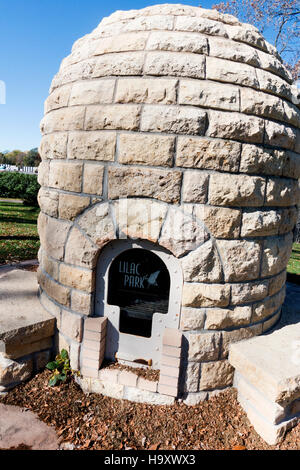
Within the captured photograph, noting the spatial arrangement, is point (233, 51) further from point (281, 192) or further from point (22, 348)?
point (22, 348)

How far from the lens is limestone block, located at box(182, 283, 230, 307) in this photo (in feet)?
9.03

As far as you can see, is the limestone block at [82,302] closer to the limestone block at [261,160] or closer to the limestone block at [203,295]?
the limestone block at [203,295]

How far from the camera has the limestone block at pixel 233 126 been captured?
8.57 ft

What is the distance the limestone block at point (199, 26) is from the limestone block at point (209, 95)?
2.03ft

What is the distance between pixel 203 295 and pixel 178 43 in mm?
2368

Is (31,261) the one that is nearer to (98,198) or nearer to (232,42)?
(98,198)

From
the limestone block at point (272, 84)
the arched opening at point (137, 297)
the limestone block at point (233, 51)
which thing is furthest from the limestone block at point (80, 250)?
the limestone block at point (272, 84)

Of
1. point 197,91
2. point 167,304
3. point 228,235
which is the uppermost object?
point 197,91

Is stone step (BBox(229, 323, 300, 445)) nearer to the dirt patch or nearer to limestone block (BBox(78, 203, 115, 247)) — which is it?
the dirt patch

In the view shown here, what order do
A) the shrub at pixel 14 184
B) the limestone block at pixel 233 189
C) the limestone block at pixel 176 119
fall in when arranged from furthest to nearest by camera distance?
1. the shrub at pixel 14 184
2. the limestone block at pixel 233 189
3. the limestone block at pixel 176 119

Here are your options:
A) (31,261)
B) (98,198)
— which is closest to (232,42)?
(98,198)

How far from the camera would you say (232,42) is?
2889 millimetres

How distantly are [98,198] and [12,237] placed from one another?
795 centimetres

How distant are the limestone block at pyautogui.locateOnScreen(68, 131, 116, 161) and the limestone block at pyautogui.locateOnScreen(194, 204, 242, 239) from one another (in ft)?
3.22
